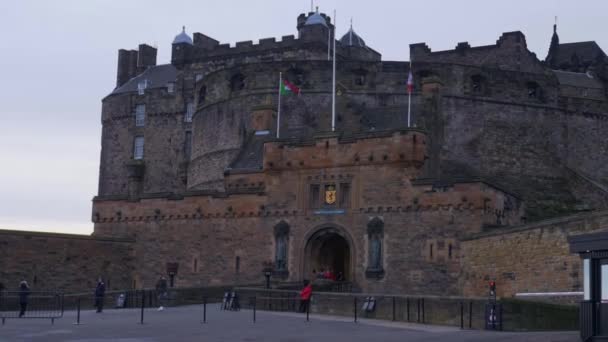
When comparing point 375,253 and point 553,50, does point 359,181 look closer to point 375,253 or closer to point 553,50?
point 375,253

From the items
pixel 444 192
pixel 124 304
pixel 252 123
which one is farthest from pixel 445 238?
pixel 252 123

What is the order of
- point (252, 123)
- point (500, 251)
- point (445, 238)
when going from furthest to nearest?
1. point (252, 123)
2. point (445, 238)
3. point (500, 251)

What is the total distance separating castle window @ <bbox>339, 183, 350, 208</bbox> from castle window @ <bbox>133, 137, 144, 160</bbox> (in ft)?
102

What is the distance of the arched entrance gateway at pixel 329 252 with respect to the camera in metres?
34.6

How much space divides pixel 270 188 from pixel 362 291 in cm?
512

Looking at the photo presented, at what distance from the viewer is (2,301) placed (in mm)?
30781

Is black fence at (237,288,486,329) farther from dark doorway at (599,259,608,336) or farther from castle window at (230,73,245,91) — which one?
castle window at (230,73,245,91)

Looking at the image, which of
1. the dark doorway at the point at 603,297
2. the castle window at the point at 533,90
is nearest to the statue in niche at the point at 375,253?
the dark doorway at the point at 603,297

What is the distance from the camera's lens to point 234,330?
2080 centimetres

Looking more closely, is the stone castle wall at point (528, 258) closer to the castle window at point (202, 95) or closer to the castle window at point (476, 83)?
the castle window at point (476, 83)

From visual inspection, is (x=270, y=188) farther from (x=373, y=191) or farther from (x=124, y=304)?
(x=124, y=304)

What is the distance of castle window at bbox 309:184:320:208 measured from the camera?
35.0 metres

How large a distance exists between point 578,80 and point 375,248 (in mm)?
32745

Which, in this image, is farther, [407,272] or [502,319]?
[407,272]
